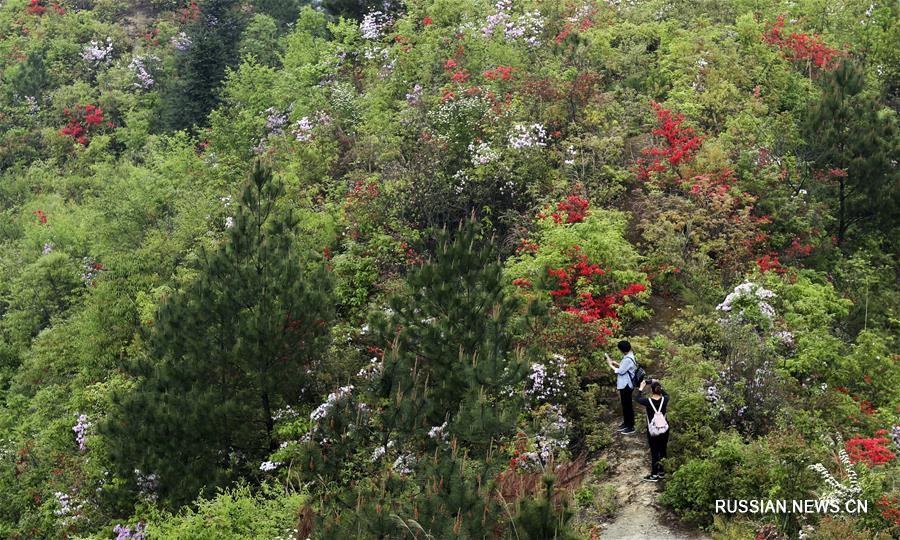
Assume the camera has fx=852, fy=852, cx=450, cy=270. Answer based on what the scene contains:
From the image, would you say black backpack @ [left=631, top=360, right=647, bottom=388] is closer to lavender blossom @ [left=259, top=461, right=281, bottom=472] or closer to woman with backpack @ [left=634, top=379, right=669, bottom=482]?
woman with backpack @ [left=634, top=379, right=669, bottom=482]

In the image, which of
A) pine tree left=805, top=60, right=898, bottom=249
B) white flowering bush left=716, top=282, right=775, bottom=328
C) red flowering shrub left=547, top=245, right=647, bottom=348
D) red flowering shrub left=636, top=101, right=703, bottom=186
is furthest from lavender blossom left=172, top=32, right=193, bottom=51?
white flowering bush left=716, top=282, right=775, bottom=328

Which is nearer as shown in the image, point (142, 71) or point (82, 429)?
point (82, 429)

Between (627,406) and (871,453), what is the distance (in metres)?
3.36

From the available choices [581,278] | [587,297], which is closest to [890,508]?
[587,297]

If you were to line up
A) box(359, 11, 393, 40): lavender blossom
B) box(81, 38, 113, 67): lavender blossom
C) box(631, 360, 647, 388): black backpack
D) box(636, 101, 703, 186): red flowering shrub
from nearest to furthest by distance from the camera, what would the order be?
box(631, 360, 647, 388): black backpack < box(636, 101, 703, 186): red flowering shrub < box(359, 11, 393, 40): lavender blossom < box(81, 38, 113, 67): lavender blossom

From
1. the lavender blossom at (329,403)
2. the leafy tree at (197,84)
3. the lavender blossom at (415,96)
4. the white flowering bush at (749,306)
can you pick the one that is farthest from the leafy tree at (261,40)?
the white flowering bush at (749,306)

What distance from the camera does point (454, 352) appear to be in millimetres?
12430

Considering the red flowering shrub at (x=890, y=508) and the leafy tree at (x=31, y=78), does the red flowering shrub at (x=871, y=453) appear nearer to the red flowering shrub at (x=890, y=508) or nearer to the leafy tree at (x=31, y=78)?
the red flowering shrub at (x=890, y=508)

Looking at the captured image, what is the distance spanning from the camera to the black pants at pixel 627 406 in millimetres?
12783

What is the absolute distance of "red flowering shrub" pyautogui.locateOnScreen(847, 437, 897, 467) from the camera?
36.7ft

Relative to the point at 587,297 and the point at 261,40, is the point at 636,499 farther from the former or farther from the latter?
the point at 261,40

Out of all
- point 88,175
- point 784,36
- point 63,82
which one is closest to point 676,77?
point 784,36

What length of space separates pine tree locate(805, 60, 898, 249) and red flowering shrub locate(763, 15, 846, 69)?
5.12 m

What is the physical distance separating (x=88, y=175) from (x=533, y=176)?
78.7ft
